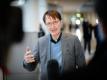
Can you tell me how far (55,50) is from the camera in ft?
4.19

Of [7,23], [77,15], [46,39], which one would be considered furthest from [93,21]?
[7,23]

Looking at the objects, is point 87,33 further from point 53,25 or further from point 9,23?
point 9,23

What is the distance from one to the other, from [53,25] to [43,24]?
4 cm

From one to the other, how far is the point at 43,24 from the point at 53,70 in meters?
0.17

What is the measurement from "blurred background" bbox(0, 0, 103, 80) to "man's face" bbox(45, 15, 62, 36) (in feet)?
0.06

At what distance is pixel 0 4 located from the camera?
48.2 inches

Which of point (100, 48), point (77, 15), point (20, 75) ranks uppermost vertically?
point (77, 15)

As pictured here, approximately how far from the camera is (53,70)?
49.2 inches

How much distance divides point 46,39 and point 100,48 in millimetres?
239

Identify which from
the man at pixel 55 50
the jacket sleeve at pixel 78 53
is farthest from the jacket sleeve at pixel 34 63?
the jacket sleeve at pixel 78 53

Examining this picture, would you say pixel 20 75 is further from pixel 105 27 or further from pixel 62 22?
pixel 105 27

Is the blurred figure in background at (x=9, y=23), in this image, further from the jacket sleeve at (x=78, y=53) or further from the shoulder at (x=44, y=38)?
the jacket sleeve at (x=78, y=53)

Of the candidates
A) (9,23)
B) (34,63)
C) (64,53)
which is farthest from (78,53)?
(9,23)

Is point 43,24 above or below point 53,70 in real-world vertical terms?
above
